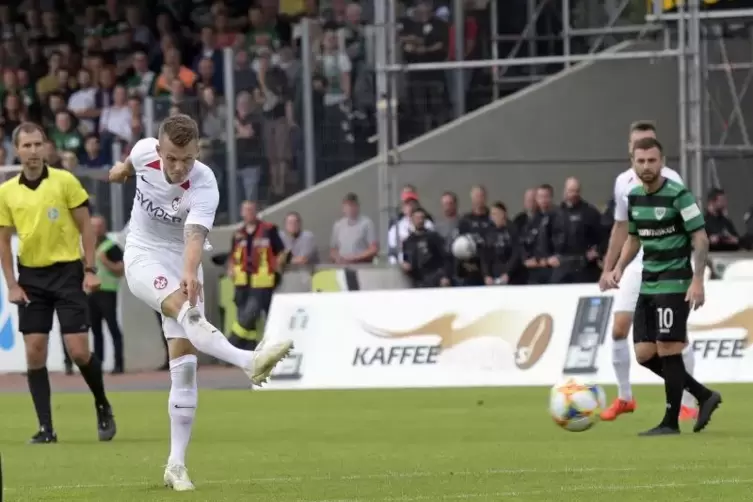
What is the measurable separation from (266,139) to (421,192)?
7.53 ft

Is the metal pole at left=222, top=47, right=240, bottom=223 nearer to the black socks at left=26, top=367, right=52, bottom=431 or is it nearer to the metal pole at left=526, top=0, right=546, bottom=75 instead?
the metal pole at left=526, top=0, right=546, bottom=75

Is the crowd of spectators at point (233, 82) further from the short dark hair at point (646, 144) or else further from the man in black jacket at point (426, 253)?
the short dark hair at point (646, 144)

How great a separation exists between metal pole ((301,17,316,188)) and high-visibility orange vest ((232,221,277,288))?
1.72 metres

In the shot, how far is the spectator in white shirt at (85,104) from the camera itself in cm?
2752

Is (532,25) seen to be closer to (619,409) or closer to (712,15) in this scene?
(712,15)

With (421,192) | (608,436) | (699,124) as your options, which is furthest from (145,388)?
(608,436)

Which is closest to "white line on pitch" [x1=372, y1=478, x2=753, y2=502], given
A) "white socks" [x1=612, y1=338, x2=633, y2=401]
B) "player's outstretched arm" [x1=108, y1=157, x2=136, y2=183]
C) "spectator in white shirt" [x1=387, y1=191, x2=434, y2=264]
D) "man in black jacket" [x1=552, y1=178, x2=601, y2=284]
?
"player's outstretched arm" [x1=108, y1=157, x2=136, y2=183]

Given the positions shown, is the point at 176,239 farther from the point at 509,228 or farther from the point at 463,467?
the point at 509,228

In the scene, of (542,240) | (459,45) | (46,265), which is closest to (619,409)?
(46,265)

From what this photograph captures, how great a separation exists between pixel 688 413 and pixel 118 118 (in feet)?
47.3

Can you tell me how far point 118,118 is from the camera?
87.4ft

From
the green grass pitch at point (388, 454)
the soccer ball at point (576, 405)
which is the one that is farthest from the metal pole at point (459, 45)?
the soccer ball at point (576, 405)

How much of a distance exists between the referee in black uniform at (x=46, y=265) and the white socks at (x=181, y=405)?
3.62 m

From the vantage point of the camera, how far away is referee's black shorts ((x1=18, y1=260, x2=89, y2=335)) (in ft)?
43.5
